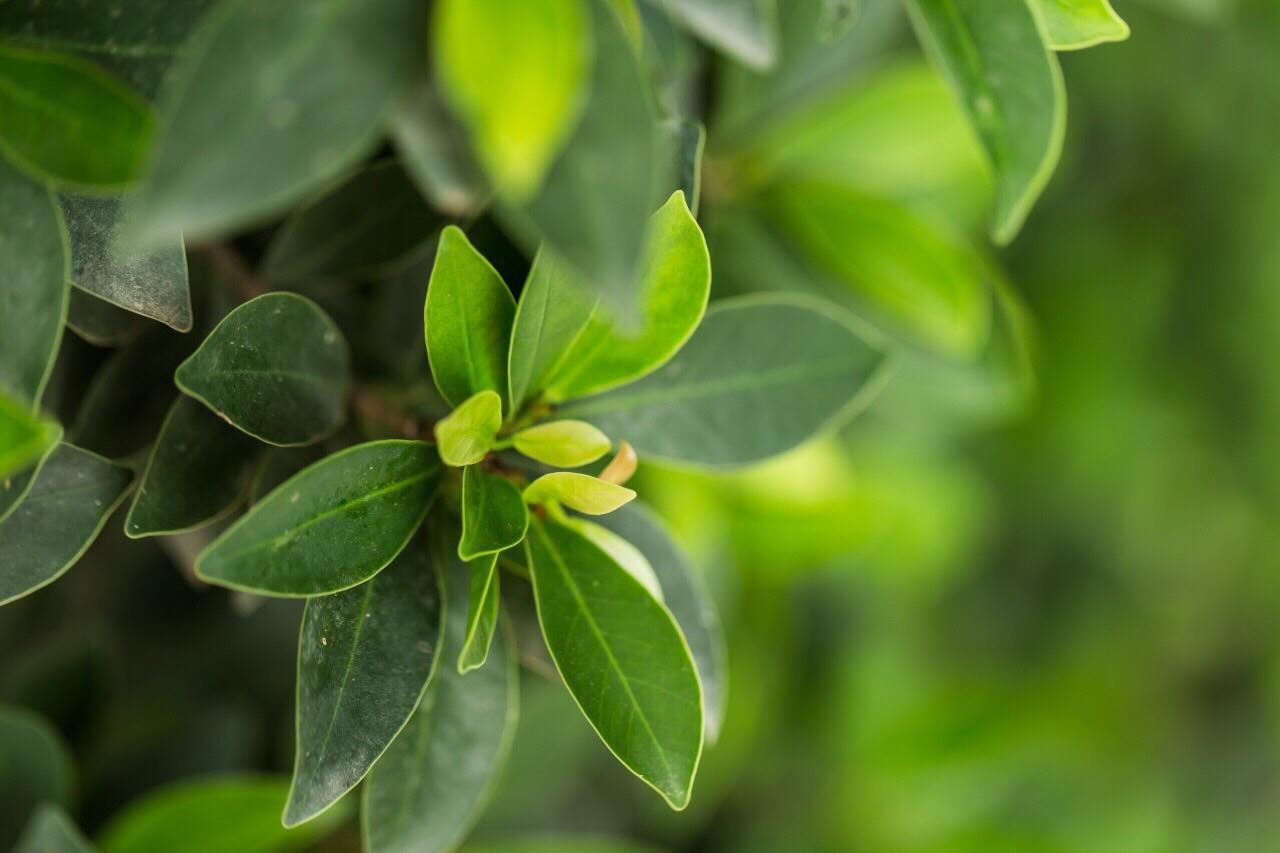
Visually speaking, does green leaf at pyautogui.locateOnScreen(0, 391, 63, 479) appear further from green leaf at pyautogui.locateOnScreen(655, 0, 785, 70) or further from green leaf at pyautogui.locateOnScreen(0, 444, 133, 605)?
green leaf at pyautogui.locateOnScreen(655, 0, 785, 70)

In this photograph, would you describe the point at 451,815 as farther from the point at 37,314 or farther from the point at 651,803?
the point at 651,803

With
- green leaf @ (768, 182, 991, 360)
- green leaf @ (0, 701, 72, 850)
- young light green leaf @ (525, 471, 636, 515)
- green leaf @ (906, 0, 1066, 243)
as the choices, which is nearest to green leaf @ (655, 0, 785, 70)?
green leaf @ (906, 0, 1066, 243)

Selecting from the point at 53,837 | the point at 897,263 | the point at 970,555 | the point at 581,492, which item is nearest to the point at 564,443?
the point at 581,492

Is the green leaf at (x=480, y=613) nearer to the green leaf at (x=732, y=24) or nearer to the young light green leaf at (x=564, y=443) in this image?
the young light green leaf at (x=564, y=443)

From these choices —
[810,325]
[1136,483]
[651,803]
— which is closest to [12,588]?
[810,325]

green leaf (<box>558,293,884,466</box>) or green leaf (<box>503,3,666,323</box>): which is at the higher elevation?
green leaf (<box>503,3,666,323</box>)

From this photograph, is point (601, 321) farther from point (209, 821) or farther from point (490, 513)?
point (209, 821)

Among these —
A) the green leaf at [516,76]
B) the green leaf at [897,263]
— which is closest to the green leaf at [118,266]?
the green leaf at [516,76]
